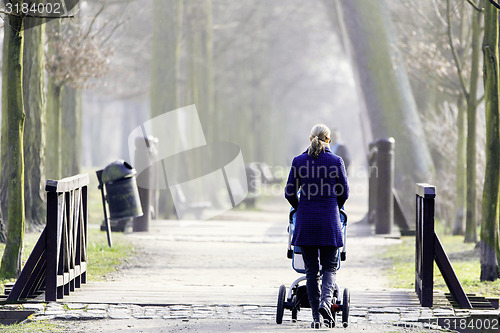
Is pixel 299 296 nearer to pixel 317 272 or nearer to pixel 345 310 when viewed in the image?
pixel 317 272

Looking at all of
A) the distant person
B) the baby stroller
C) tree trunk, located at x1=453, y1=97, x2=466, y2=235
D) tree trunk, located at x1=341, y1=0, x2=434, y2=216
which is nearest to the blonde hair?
the baby stroller

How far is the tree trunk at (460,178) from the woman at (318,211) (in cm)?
1062

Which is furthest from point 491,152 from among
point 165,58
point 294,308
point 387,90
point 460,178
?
point 165,58

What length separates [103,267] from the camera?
11672 mm

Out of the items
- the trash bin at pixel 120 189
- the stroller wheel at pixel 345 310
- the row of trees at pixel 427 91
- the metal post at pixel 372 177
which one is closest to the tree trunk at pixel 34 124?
the trash bin at pixel 120 189

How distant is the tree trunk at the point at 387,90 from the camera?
20688 mm

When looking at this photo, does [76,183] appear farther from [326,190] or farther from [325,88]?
[325,88]

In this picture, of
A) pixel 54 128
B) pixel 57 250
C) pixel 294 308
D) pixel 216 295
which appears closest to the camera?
pixel 294 308

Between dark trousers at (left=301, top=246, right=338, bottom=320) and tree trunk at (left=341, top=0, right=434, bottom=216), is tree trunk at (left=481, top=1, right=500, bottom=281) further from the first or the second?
tree trunk at (left=341, top=0, right=434, bottom=216)

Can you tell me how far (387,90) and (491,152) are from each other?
11.7 meters

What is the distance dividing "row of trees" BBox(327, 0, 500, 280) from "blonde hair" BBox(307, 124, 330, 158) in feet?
25.0

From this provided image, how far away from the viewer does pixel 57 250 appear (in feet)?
26.8

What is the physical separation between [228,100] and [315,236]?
1392 inches

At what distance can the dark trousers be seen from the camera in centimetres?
723
